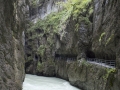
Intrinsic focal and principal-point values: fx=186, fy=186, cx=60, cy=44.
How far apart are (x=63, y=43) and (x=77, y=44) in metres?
6.31

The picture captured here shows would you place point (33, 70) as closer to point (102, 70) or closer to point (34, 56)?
point (34, 56)

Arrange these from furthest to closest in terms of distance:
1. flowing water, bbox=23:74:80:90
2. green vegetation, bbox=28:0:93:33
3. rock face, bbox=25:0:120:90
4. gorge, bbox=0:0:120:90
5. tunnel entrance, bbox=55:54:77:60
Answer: tunnel entrance, bbox=55:54:77:60, green vegetation, bbox=28:0:93:33, flowing water, bbox=23:74:80:90, rock face, bbox=25:0:120:90, gorge, bbox=0:0:120:90

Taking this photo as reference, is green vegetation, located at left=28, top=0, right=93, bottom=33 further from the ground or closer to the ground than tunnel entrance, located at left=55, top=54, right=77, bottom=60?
further from the ground

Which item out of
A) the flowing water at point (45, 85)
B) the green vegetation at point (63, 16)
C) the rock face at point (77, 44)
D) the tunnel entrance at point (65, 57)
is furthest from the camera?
the tunnel entrance at point (65, 57)

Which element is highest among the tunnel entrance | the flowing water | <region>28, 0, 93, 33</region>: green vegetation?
<region>28, 0, 93, 33</region>: green vegetation

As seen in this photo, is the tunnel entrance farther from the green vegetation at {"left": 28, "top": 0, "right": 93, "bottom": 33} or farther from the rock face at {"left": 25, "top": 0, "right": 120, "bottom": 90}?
the green vegetation at {"left": 28, "top": 0, "right": 93, "bottom": 33}

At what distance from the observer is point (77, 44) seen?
95.7 ft

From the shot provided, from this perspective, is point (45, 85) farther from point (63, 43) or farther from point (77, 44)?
point (63, 43)

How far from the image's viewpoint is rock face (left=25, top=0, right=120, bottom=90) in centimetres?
1884

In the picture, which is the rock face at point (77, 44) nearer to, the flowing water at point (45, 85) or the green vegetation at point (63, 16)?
the green vegetation at point (63, 16)

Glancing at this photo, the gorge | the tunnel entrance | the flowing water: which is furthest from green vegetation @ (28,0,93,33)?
the flowing water

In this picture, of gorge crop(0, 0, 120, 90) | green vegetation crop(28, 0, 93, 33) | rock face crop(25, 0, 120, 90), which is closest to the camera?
gorge crop(0, 0, 120, 90)

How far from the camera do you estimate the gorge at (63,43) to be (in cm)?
1293

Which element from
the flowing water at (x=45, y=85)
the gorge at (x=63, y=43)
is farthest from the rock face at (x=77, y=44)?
the flowing water at (x=45, y=85)
